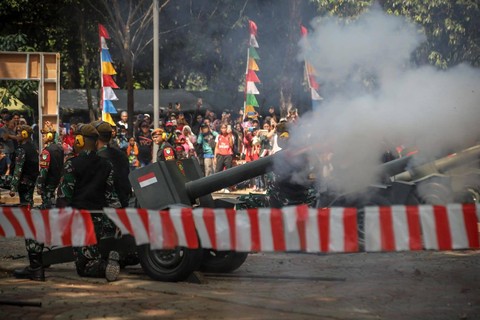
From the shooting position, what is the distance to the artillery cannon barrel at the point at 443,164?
35.7 ft

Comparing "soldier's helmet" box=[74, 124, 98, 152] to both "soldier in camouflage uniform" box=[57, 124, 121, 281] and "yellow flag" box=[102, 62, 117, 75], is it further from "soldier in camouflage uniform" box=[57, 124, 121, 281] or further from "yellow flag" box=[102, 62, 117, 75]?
"yellow flag" box=[102, 62, 117, 75]

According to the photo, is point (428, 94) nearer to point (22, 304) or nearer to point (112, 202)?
point (112, 202)

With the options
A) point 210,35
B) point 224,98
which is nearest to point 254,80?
point 210,35

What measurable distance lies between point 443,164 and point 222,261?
384 cm

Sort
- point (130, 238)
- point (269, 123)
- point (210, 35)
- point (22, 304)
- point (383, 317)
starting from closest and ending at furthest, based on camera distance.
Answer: point (383, 317), point (22, 304), point (130, 238), point (269, 123), point (210, 35)

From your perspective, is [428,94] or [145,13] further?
[145,13]

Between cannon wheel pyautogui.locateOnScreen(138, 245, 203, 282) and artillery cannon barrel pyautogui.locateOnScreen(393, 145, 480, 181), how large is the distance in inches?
143

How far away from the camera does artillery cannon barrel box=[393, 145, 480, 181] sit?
35.7 ft

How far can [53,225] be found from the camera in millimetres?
8195

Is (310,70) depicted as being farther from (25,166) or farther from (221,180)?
(221,180)

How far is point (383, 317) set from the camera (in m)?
7.62

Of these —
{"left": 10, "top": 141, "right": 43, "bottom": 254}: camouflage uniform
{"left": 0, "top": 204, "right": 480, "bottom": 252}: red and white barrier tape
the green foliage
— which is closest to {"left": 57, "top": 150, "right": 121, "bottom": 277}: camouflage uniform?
{"left": 0, "top": 204, "right": 480, "bottom": 252}: red and white barrier tape

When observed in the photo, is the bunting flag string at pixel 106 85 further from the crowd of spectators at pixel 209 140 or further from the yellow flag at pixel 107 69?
the crowd of spectators at pixel 209 140

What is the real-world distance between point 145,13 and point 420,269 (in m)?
20.0
